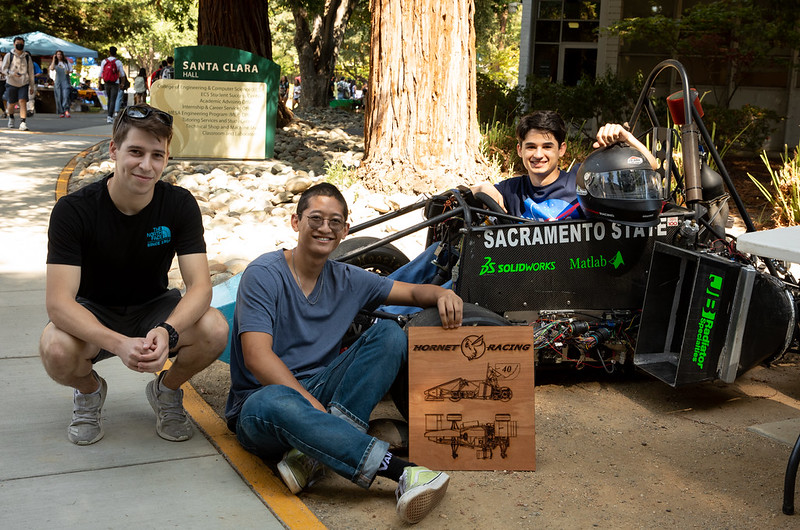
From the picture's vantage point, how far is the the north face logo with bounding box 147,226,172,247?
3672 mm

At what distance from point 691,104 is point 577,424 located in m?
1.82

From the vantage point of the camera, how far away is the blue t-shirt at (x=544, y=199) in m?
4.68

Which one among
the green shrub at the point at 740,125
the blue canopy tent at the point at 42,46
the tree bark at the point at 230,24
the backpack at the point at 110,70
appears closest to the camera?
the green shrub at the point at 740,125

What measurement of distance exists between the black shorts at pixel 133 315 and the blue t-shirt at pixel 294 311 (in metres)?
0.41

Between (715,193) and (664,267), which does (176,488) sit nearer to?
(664,267)

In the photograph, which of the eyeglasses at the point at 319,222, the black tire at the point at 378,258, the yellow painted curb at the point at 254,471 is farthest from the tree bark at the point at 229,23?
the eyeglasses at the point at 319,222

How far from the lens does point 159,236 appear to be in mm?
3688

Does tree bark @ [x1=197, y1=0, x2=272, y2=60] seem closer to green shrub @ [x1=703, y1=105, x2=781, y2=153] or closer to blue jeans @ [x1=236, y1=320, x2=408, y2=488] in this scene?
green shrub @ [x1=703, y1=105, x2=781, y2=153]

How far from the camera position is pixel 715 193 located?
4.61m

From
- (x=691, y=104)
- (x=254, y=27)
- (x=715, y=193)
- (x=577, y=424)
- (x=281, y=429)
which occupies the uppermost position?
(x=254, y=27)

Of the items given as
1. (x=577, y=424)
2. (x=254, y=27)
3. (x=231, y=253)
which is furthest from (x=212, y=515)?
(x=254, y=27)

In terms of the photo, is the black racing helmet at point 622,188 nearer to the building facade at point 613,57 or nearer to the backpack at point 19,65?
the building facade at point 613,57

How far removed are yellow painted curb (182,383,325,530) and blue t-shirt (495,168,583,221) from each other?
2.01 m

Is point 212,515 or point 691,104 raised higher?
point 691,104
